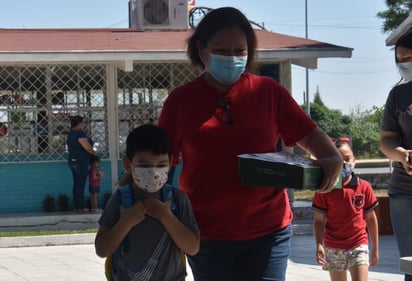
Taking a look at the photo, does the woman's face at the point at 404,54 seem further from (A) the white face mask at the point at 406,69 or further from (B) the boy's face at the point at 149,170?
(B) the boy's face at the point at 149,170

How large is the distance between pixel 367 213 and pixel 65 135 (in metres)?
10.7

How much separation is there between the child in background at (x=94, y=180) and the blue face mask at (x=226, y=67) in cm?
1176

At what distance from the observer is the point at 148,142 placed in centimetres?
395

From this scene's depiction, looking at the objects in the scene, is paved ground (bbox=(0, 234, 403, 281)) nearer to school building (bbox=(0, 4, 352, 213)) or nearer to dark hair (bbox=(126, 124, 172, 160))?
school building (bbox=(0, 4, 352, 213))

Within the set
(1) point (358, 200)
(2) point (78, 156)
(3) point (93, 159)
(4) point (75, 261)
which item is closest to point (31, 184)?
(2) point (78, 156)

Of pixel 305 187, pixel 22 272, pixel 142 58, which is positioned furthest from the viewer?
pixel 142 58

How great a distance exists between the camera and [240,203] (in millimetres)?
4043

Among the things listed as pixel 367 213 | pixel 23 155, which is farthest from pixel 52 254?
pixel 367 213

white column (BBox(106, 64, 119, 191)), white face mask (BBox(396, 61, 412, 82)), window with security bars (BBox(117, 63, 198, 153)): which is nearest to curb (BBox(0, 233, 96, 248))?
white column (BBox(106, 64, 119, 191))

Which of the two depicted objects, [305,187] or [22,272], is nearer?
[305,187]

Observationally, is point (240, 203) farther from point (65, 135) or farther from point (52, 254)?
point (65, 135)

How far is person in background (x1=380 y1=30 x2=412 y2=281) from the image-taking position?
17.5 feet

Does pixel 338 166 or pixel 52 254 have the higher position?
pixel 338 166

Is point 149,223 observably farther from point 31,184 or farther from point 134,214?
point 31,184
